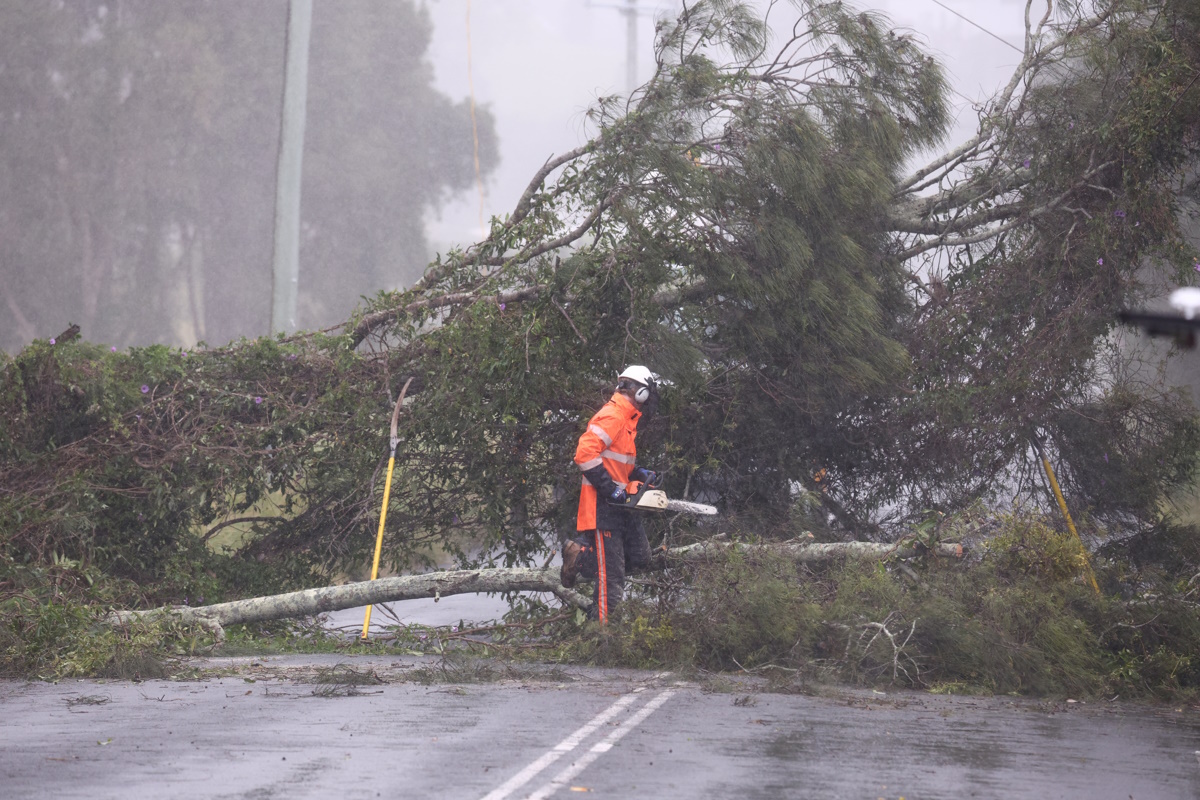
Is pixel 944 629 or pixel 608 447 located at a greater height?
pixel 608 447

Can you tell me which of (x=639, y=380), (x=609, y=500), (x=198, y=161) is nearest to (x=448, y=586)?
(x=609, y=500)

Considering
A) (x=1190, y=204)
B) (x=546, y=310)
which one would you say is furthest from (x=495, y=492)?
(x=1190, y=204)

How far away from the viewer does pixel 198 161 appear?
32.3 meters

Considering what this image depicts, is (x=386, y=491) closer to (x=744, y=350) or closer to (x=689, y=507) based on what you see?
(x=689, y=507)

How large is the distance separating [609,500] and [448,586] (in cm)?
130

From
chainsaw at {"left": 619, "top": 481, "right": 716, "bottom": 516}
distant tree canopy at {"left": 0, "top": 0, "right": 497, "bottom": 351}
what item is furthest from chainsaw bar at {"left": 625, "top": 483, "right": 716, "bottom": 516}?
distant tree canopy at {"left": 0, "top": 0, "right": 497, "bottom": 351}

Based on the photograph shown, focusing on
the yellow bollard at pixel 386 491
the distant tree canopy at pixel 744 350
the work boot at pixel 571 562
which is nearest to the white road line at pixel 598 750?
the work boot at pixel 571 562

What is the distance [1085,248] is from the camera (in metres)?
9.53

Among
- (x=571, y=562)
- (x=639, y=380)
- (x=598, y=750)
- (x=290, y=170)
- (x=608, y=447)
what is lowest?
(x=598, y=750)

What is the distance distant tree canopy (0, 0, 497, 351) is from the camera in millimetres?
30906

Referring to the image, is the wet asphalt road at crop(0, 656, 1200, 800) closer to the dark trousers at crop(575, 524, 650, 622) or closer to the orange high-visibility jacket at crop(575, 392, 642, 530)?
the dark trousers at crop(575, 524, 650, 622)

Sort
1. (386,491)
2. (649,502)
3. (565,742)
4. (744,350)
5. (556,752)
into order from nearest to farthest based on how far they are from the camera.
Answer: (556,752) → (565,742) → (649,502) → (386,491) → (744,350)

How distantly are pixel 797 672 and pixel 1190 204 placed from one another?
544 centimetres

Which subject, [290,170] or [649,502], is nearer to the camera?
[649,502]
